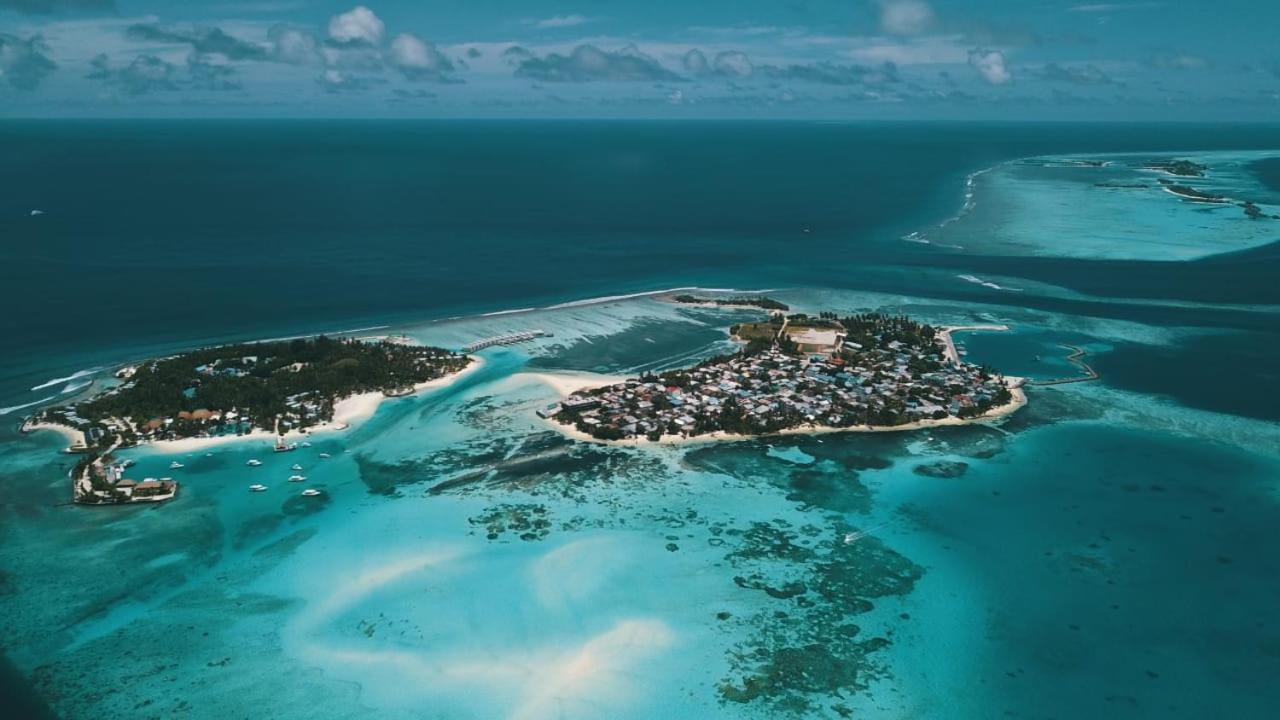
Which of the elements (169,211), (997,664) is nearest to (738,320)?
(997,664)

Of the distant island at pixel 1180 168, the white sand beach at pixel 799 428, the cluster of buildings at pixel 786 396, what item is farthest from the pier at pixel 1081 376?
the distant island at pixel 1180 168

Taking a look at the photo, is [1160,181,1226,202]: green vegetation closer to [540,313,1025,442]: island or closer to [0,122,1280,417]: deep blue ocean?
[0,122,1280,417]: deep blue ocean

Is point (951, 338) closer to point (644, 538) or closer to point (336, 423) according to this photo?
point (644, 538)

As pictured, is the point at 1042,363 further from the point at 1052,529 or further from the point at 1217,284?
the point at 1217,284

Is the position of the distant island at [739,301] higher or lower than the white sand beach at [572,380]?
higher

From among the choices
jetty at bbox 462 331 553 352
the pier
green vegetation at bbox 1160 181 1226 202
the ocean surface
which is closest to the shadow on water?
the ocean surface

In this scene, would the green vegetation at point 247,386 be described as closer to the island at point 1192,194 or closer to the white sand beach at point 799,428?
the white sand beach at point 799,428

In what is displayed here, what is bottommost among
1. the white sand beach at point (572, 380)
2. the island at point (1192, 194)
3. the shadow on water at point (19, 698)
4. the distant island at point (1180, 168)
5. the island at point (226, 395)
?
the shadow on water at point (19, 698)
